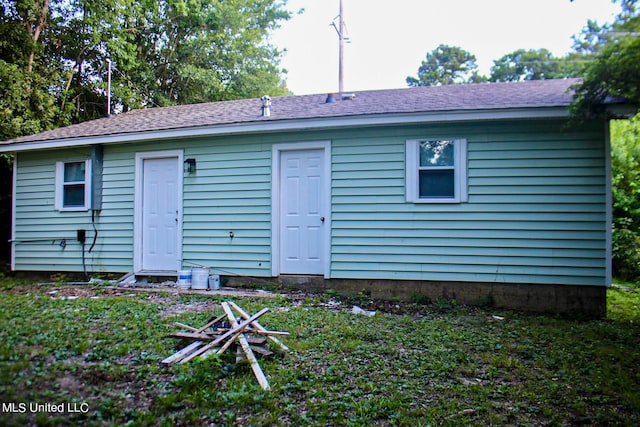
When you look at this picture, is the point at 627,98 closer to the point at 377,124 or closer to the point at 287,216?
the point at 377,124

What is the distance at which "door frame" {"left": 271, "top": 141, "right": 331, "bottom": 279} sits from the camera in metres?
6.86

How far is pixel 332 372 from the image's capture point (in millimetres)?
3445

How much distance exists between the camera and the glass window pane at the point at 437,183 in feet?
21.1

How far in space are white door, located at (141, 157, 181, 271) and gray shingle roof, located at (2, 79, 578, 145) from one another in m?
0.76

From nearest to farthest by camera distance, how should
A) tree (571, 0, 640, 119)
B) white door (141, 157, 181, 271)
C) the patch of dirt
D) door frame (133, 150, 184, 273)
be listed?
tree (571, 0, 640, 119)
the patch of dirt
door frame (133, 150, 184, 273)
white door (141, 157, 181, 271)

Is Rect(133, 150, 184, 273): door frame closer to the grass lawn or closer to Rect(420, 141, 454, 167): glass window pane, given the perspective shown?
the grass lawn

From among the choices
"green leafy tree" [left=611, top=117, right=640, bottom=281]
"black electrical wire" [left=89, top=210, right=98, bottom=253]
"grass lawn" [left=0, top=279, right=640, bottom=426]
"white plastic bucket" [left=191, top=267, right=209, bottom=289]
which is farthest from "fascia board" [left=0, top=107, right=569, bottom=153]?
"green leafy tree" [left=611, top=117, right=640, bottom=281]

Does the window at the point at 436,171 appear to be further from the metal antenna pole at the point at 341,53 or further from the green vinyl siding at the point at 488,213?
the metal antenna pole at the point at 341,53

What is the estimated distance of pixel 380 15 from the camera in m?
17.9

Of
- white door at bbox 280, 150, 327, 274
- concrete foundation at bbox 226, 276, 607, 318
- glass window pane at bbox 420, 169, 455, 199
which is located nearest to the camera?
concrete foundation at bbox 226, 276, 607, 318

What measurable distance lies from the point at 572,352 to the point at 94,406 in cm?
408

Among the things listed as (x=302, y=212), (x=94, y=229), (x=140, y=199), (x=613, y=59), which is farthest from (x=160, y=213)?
(x=613, y=59)

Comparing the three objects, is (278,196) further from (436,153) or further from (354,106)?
(436,153)

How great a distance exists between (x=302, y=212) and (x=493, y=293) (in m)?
3.16
